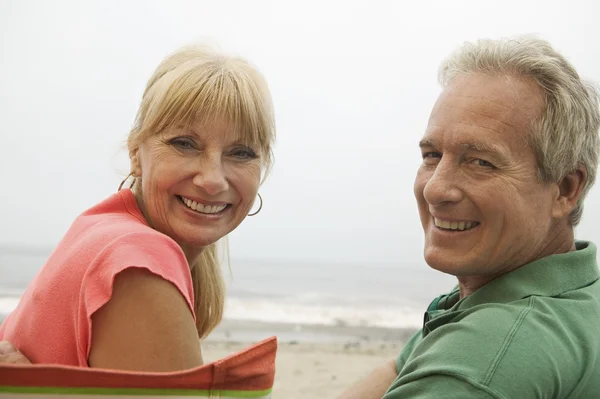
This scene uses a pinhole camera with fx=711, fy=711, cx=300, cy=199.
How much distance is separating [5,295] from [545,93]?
11738 mm

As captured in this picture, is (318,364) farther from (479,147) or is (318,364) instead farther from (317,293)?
(317,293)

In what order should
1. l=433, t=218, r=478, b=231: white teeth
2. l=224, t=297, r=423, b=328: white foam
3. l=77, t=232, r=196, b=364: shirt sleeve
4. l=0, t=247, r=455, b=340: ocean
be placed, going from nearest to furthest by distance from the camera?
1. l=77, t=232, r=196, b=364: shirt sleeve
2. l=433, t=218, r=478, b=231: white teeth
3. l=224, t=297, r=423, b=328: white foam
4. l=0, t=247, r=455, b=340: ocean

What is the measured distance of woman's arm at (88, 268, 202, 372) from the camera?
1269 mm

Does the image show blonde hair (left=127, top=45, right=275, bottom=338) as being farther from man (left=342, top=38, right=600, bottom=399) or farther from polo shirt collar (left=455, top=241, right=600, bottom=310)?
polo shirt collar (left=455, top=241, right=600, bottom=310)

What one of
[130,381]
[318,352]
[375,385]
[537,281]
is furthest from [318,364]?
[130,381]

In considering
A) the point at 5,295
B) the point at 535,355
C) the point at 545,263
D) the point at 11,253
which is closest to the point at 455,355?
the point at 535,355

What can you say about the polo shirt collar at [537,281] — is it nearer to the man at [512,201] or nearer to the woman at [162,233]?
the man at [512,201]

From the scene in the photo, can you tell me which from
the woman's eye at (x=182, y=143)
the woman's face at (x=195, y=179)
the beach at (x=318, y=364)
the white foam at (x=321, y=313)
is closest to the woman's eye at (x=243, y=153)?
the woman's face at (x=195, y=179)

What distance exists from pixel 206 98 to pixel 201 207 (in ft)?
0.89

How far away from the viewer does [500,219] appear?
1662 mm

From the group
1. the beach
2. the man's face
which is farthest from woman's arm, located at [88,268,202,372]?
the beach

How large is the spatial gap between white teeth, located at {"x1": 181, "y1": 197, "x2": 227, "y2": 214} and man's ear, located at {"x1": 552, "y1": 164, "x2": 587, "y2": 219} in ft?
2.68

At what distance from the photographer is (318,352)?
729 cm

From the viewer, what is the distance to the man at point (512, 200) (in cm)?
149
